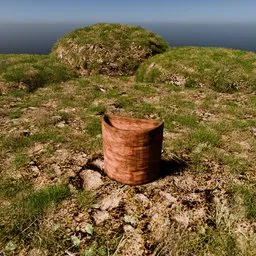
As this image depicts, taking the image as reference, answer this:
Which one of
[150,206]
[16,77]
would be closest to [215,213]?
[150,206]

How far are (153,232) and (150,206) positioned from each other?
3.00ft

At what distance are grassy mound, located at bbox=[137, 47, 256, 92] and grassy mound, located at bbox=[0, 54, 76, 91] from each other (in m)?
5.86

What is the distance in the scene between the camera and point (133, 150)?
830 cm

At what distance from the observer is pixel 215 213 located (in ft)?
25.3

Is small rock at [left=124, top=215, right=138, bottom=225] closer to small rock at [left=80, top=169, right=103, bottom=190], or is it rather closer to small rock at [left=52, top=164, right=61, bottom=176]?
small rock at [left=80, top=169, right=103, bottom=190]

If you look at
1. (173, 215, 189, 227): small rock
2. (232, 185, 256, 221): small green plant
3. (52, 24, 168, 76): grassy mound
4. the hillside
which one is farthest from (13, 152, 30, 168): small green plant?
(52, 24, 168, 76): grassy mound

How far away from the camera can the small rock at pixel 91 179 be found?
8.74m

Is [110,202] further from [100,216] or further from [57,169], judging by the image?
[57,169]

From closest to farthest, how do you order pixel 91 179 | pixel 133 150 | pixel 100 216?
pixel 100 216
pixel 133 150
pixel 91 179

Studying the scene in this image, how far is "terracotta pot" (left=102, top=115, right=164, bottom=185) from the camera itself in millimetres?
8219

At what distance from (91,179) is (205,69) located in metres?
14.3

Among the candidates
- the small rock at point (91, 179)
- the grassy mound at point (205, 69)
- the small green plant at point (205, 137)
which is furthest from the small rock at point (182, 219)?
the grassy mound at point (205, 69)

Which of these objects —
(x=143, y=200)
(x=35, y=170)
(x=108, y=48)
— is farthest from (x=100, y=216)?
(x=108, y=48)

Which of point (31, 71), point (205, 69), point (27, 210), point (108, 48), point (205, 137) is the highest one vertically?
point (108, 48)
